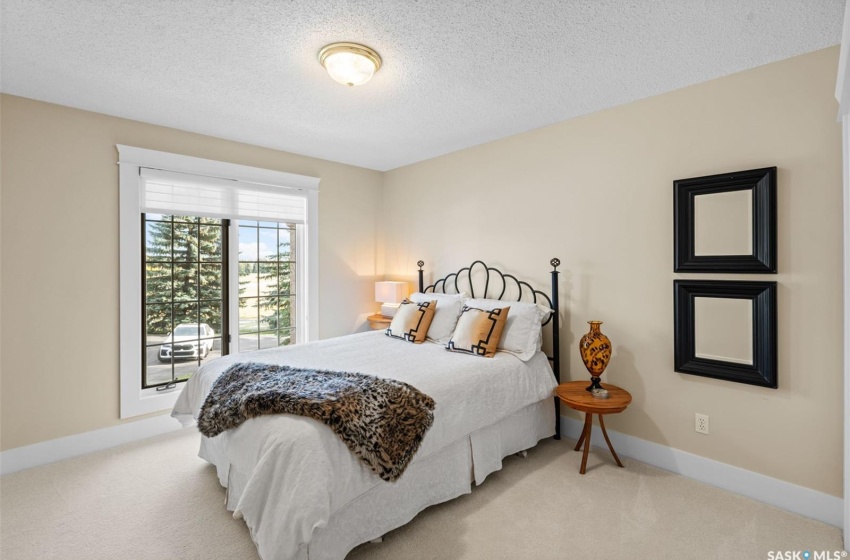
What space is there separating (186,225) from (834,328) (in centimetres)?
460

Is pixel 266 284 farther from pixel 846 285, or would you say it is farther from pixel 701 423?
pixel 846 285

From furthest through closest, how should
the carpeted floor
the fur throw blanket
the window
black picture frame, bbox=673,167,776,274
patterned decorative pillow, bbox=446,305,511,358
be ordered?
1. the window
2. patterned decorative pillow, bbox=446,305,511,358
3. black picture frame, bbox=673,167,776,274
4. the carpeted floor
5. the fur throw blanket

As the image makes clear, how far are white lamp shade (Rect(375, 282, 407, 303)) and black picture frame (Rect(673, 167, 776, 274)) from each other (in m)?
2.60

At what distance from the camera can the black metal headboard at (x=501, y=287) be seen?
3.28 meters

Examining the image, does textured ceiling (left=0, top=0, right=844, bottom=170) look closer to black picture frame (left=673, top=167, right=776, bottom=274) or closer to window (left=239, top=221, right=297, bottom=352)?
black picture frame (left=673, top=167, right=776, bottom=274)

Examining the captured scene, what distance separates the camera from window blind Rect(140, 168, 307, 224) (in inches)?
133

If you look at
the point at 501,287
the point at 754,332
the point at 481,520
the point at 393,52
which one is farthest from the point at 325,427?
the point at 754,332

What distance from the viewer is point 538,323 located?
3107 millimetres

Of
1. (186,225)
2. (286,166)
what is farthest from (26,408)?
(286,166)

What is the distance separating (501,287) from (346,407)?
2193mm

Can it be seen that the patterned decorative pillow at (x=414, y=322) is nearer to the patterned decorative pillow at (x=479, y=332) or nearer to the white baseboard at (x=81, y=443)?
the patterned decorative pillow at (x=479, y=332)

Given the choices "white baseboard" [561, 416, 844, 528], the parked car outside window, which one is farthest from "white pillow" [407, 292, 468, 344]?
the parked car outside window

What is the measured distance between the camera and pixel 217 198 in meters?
3.72

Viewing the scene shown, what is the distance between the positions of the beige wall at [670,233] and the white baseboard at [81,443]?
3.00 meters
